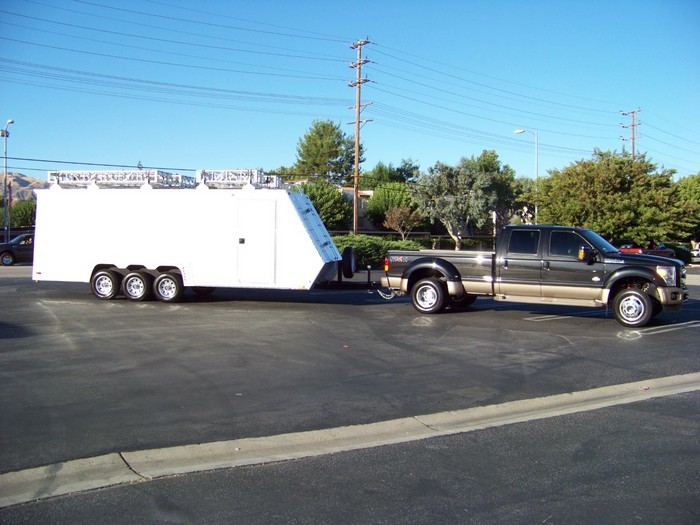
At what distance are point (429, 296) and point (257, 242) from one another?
419cm

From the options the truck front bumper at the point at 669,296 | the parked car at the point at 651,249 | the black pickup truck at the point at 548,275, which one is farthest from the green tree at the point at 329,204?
the truck front bumper at the point at 669,296

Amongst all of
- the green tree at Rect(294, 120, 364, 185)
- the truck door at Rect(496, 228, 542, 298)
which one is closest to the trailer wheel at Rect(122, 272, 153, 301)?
the truck door at Rect(496, 228, 542, 298)

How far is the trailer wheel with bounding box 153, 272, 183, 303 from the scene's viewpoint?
15914 millimetres

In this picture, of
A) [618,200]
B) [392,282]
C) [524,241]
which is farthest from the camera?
[618,200]

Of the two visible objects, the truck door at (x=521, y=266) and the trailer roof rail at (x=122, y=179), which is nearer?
the truck door at (x=521, y=266)

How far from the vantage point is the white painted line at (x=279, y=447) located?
5066 mm

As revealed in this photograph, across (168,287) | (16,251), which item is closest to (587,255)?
(168,287)

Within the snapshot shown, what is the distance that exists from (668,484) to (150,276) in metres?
13.4

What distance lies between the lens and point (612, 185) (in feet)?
121

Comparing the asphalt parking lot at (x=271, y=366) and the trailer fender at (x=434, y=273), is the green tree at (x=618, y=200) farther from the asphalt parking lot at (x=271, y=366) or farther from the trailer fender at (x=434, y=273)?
the trailer fender at (x=434, y=273)

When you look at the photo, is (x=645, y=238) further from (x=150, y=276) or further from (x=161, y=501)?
(x=161, y=501)

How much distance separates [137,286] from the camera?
53.0 ft

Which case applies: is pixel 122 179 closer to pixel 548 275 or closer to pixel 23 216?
pixel 548 275

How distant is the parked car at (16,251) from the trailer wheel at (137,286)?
57.8ft
